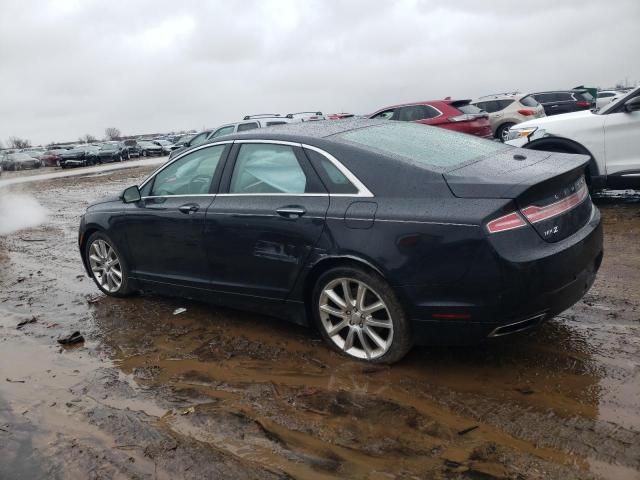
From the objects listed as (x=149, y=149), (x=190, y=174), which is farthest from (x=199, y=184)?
(x=149, y=149)

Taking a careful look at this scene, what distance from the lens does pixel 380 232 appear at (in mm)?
3314

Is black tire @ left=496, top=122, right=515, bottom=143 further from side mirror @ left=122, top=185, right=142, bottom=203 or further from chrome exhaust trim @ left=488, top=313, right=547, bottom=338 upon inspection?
chrome exhaust trim @ left=488, top=313, right=547, bottom=338

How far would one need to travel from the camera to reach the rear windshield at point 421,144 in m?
3.59

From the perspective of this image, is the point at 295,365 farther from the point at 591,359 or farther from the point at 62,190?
the point at 62,190

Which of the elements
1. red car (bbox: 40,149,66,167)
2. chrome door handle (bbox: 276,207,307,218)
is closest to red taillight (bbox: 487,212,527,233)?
chrome door handle (bbox: 276,207,307,218)

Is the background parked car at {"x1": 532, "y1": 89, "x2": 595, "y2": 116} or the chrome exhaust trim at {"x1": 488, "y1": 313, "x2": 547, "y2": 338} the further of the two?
the background parked car at {"x1": 532, "y1": 89, "x2": 595, "y2": 116}

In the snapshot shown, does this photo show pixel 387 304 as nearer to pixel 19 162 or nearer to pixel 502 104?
pixel 502 104

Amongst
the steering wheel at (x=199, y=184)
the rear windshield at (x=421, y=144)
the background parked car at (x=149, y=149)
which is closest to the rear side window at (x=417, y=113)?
the rear windshield at (x=421, y=144)

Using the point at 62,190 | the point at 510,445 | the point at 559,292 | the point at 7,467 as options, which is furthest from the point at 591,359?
the point at 62,190

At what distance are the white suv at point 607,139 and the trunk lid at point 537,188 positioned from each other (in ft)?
13.3

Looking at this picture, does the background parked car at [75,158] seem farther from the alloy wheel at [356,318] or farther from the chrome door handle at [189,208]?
the alloy wheel at [356,318]

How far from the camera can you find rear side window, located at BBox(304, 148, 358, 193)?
11.7ft

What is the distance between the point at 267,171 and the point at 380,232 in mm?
1179

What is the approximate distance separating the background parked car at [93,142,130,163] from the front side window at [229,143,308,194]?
37.2m
